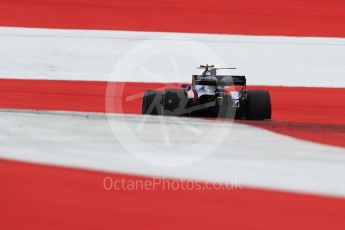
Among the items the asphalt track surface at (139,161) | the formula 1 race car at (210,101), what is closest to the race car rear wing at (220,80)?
the formula 1 race car at (210,101)

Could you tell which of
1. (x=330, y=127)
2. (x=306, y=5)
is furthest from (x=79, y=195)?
(x=306, y=5)

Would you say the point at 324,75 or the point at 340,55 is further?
the point at 340,55

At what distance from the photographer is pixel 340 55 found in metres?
15.9

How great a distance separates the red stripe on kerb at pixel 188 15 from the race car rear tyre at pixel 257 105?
22.5 ft

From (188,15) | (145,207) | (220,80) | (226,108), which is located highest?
(188,15)

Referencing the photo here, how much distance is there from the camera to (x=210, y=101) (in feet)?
33.6

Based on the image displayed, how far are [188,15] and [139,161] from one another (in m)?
11.9

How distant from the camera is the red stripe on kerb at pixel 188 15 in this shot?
17.5 metres

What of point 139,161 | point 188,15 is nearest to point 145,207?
point 139,161

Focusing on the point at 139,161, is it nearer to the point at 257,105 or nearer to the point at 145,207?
the point at 145,207

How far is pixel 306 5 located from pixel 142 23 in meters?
4.78

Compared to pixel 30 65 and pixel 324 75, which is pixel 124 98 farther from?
pixel 324 75

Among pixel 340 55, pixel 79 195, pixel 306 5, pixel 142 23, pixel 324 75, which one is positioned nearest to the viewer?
pixel 79 195

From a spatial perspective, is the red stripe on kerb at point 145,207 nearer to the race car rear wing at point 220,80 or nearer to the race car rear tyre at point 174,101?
the race car rear tyre at point 174,101
